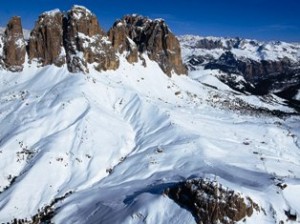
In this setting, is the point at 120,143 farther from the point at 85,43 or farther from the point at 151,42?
the point at 151,42

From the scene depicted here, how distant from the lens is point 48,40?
77938mm

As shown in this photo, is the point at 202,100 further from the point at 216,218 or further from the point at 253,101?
the point at 216,218

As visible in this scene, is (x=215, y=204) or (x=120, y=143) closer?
(x=215, y=204)

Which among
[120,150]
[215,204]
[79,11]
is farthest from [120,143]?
[79,11]

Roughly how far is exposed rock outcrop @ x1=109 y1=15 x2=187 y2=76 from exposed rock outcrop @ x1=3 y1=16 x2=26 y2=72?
1689cm

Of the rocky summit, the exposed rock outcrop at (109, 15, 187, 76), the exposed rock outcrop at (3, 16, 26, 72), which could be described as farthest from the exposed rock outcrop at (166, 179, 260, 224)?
the exposed rock outcrop at (109, 15, 187, 76)

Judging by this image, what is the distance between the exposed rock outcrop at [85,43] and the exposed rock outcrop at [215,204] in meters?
45.5

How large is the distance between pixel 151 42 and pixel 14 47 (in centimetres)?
3094

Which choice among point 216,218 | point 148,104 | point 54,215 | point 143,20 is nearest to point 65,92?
point 148,104

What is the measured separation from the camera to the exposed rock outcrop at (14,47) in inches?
2995

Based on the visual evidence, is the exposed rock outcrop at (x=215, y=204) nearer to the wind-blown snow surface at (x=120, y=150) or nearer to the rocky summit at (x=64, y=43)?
the wind-blown snow surface at (x=120, y=150)

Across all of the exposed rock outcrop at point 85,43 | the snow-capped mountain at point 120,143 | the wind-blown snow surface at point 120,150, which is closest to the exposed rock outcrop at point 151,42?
the snow-capped mountain at point 120,143

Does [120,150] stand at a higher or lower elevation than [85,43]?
lower

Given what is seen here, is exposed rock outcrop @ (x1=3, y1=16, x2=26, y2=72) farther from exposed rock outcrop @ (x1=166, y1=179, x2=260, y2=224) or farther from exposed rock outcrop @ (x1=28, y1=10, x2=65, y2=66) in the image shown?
exposed rock outcrop @ (x1=166, y1=179, x2=260, y2=224)
